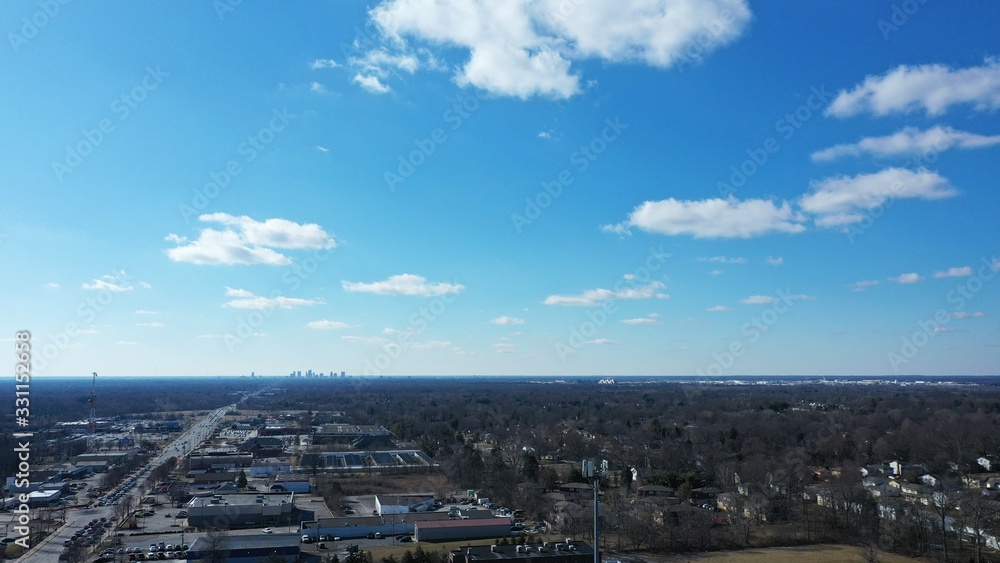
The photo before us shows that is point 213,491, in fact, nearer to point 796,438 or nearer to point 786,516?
point 786,516

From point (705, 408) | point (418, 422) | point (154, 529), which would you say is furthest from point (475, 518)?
point (705, 408)

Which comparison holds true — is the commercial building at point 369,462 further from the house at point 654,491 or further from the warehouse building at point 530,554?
the warehouse building at point 530,554

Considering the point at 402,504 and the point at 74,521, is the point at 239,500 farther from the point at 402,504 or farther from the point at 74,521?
the point at 402,504

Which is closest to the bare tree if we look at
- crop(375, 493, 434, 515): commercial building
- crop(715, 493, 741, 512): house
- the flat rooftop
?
the flat rooftop

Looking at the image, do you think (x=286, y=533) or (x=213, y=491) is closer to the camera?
(x=286, y=533)

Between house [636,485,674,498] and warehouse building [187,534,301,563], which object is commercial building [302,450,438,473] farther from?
warehouse building [187,534,301,563]

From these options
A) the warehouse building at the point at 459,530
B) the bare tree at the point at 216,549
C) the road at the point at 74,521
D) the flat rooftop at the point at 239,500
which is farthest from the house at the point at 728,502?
the road at the point at 74,521
